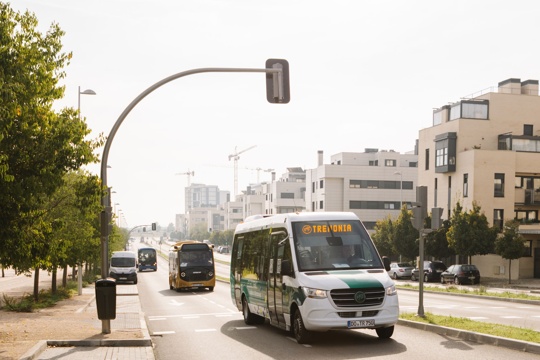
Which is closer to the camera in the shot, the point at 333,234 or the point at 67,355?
the point at 67,355

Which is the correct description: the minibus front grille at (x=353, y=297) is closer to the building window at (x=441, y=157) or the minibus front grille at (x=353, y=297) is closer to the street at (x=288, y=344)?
the street at (x=288, y=344)

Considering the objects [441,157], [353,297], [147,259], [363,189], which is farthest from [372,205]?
[353,297]

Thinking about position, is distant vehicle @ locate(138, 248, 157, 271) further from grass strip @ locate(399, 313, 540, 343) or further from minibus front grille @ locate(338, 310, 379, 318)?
minibus front grille @ locate(338, 310, 379, 318)

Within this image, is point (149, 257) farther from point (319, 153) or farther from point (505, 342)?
point (505, 342)

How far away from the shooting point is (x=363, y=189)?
10319 cm

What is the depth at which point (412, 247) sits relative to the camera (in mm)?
63125

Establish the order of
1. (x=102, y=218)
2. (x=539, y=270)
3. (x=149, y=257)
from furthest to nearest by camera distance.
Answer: (x=149, y=257)
(x=539, y=270)
(x=102, y=218)

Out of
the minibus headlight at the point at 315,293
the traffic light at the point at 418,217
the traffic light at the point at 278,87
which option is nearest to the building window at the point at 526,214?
the traffic light at the point at 418,217

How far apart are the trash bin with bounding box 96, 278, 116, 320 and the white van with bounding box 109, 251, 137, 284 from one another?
36286 millimetres

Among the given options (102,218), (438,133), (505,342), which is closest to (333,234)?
(505,342)

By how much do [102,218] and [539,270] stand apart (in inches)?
1871

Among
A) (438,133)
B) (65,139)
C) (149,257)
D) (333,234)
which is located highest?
(438,133)

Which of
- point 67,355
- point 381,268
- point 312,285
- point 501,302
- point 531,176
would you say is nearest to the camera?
point 67,355

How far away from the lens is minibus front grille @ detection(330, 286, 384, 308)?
1316 cm
